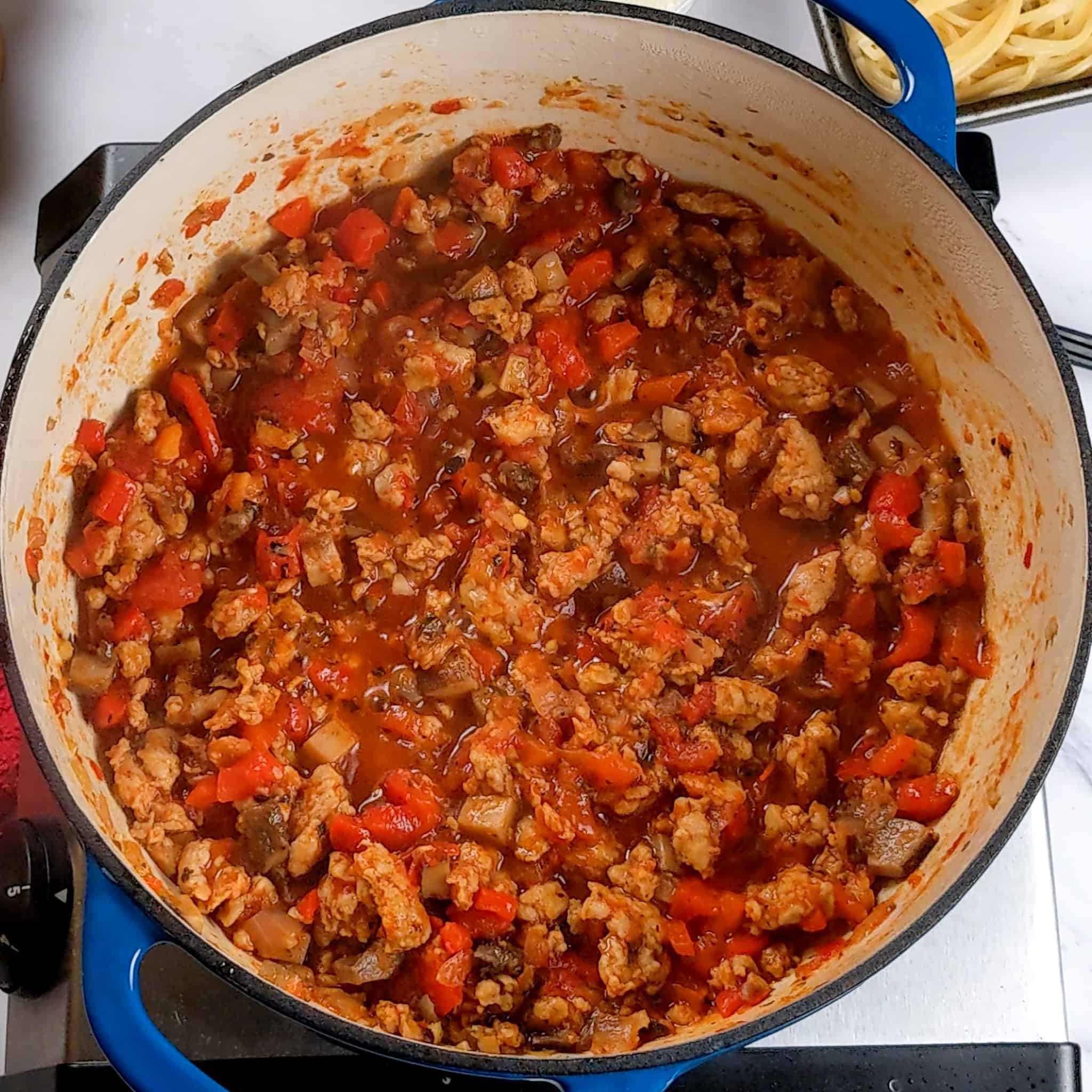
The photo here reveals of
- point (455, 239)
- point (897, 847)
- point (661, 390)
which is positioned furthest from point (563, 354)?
point (897, 847)

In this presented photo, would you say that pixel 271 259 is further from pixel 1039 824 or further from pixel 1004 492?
pixel 1039 824

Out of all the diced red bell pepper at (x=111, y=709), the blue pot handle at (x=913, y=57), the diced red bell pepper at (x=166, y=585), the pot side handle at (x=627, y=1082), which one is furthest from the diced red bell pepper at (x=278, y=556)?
the blue pot handle at (x=913, y=57)

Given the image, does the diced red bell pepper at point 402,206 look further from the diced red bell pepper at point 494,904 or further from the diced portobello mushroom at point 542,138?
the diced red bell pepper at point 494,904

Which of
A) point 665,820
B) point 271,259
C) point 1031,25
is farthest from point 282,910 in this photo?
point 1031,25

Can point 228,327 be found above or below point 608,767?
above

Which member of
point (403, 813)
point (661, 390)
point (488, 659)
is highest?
point (661, 390)

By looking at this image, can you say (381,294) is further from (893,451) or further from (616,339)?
(893,451)

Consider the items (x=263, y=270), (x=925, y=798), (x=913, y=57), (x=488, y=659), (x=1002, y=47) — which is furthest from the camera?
(x=1002, y=47)

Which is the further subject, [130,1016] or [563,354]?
[563,354]
